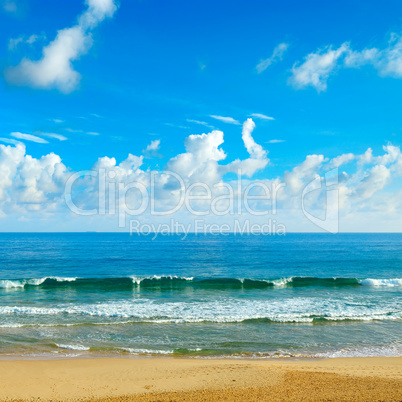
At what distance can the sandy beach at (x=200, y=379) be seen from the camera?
9.66m

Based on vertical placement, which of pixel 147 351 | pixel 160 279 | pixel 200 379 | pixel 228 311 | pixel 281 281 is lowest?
pixel 160 279

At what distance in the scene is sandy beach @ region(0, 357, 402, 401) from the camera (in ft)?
31.7

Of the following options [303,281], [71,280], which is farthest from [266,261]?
[71,280]

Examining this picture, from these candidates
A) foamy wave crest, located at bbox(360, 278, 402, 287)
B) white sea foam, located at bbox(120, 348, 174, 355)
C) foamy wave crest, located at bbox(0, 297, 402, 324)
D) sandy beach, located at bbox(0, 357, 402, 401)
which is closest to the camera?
sandy beach, located at bbox(0, 357, 402, 401)

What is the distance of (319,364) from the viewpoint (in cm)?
Answer: 1295

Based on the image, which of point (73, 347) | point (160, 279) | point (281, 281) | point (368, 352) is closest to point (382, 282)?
point (281, 281)

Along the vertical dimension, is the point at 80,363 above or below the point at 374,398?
below

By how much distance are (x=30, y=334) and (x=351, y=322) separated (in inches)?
729

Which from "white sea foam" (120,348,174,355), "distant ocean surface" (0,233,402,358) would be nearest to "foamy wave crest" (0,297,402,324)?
"distant ocean surface" (0,233,402,358)

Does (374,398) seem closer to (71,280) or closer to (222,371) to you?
(222,371)

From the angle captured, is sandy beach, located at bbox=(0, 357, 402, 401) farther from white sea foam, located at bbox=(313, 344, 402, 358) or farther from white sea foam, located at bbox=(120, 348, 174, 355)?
white sea foam, located at bbox=(120, 348, 174, 355)

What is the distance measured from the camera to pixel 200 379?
11.0m

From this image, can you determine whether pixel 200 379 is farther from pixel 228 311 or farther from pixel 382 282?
pixel 382 282

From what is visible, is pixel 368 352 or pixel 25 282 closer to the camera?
pixel 368 352
